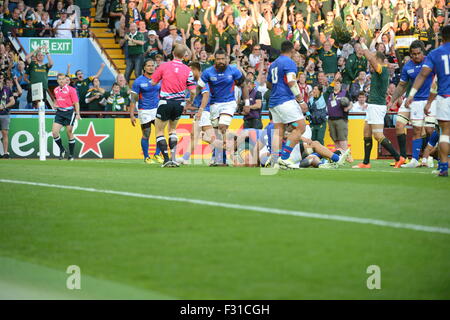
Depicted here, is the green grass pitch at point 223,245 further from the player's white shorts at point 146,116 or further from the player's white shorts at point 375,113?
the player's white shorts at point 146,116

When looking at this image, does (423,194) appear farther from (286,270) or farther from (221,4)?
(221,4)

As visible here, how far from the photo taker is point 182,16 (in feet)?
88.0

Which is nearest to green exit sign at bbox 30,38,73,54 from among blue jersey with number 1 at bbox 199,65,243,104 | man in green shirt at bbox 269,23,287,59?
man in green shirt at bbox 269,23,287,59

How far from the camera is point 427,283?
4.67 m

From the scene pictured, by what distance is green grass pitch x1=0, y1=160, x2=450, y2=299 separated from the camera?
4668 mm

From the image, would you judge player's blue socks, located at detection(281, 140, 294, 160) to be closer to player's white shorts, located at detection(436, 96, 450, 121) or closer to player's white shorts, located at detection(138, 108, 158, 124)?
player's white shorts, located at detection(436, 96, 450, 121)

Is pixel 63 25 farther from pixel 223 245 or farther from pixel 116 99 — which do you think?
pixel 223 245

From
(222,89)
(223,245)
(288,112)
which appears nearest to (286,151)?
(288,112)

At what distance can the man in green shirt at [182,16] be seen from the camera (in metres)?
26.8

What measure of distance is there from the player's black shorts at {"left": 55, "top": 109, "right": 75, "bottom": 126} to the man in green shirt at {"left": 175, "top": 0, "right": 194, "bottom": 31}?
23.8 ft

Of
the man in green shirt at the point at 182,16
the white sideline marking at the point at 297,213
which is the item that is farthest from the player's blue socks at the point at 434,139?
the man in green shirt at the point at 182,16

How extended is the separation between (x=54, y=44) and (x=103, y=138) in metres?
4.69

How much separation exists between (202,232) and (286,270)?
5.18ft

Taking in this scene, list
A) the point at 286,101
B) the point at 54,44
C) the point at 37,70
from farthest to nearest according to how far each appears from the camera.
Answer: the point at 54,44
the point at 37,70
the point at 286,101
